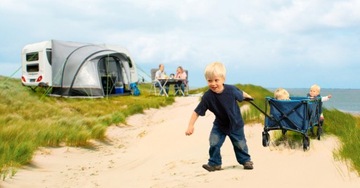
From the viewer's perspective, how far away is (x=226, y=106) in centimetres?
522

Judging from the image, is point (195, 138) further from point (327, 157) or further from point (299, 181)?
point (299, 181)

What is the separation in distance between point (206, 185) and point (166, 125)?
670 cm

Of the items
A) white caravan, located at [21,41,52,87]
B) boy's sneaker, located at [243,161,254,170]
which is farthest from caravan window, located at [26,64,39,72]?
boy's sneaker, located at [243,161,254,170]

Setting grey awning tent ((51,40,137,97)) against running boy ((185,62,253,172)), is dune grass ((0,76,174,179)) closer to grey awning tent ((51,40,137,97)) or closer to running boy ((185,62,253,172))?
grey awning tent ((51,40,137,97))

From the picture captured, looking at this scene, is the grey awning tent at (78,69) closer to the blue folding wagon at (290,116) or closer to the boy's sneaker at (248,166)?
the blue folding wagon at (290,116)

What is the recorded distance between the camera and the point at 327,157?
5926mm

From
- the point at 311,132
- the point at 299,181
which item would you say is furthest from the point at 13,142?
the point at 311,132

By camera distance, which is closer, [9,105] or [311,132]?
[311,132]

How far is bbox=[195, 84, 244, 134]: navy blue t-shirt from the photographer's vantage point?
5.23 m

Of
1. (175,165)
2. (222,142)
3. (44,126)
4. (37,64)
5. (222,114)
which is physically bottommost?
(175,165)

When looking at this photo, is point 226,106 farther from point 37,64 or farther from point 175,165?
point 37,64

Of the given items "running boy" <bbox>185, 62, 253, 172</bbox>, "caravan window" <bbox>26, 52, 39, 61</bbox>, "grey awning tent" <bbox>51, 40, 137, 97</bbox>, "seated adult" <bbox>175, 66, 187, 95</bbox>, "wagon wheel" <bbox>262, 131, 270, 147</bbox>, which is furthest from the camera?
"seated adult" <bbox>175, 66, 187, 95</bbox>

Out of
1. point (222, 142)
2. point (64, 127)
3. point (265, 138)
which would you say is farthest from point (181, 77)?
point (222, 142)

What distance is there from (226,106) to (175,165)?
1629mm
